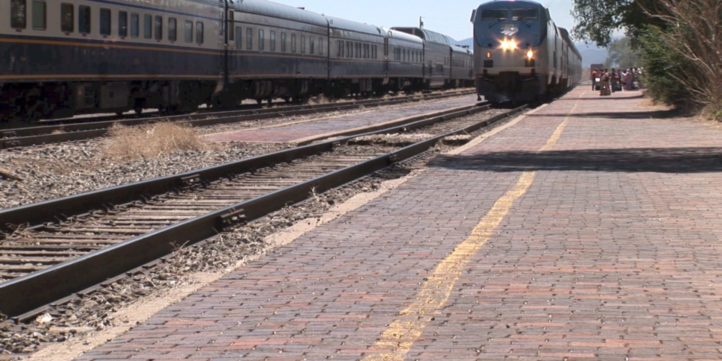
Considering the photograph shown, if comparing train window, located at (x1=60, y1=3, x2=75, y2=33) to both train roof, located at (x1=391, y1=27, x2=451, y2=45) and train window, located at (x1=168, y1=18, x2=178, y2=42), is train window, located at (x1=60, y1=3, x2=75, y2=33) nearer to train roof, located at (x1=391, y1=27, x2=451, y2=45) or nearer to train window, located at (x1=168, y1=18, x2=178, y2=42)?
train window, located at (x1=168, y1=18, x2=178, y2=42)

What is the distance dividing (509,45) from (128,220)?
31115mm

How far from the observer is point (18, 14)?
20.7 meters

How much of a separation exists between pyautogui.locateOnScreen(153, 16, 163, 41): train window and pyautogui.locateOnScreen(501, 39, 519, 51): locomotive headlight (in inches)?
617

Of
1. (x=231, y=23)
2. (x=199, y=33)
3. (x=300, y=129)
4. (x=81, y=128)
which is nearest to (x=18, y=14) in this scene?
(x=81, y=128)

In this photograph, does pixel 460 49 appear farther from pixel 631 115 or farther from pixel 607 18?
pixel 631 115

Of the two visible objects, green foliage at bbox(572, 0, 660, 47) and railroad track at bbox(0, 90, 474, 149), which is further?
green foliage at bbox(572, 0, 660, 47)

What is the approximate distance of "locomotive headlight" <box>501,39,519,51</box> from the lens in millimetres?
39938

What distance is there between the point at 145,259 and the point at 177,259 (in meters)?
0.30

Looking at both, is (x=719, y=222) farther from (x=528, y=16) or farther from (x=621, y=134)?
(x=528, y=16)

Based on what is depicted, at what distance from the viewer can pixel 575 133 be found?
81.8 feet

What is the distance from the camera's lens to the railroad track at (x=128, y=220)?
6.96m

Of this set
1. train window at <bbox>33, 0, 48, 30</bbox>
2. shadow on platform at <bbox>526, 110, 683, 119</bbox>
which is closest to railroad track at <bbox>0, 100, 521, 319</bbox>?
train window at <bbox>33, 0, 48, 30</bbox>

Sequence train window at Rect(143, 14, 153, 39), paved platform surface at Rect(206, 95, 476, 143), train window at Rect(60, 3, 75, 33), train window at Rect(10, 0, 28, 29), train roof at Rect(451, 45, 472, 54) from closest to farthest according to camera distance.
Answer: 1. train window at Rect(10, 0, 28, 29)
2. paved platform surface at Rect(206, 95, 476, 143)
3. train window at Rect(60, 3, 75, 33)
4. train window at Rect(143, 14, 153, 39)
5. train roof at Rect(451, 45, 472, 54)

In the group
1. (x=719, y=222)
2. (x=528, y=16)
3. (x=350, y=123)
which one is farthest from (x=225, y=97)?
(x=719, y=222)
